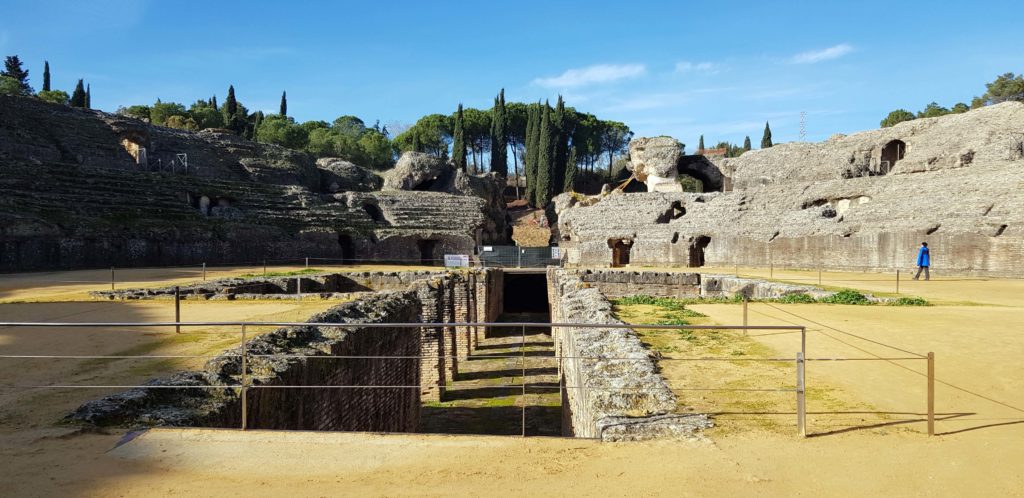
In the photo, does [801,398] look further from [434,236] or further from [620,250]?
[620,250]

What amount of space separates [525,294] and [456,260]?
166 inches

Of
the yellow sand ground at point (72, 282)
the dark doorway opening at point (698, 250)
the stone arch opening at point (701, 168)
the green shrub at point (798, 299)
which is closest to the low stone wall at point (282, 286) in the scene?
the yellow sand ground at point (72, 282)

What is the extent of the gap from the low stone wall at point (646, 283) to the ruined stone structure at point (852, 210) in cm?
864

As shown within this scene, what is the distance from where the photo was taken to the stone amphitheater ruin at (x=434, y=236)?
608 centimetres

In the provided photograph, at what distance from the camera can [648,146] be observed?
46156 mm

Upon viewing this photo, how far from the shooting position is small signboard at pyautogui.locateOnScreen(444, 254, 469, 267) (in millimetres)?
32062

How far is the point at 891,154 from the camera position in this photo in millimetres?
34281

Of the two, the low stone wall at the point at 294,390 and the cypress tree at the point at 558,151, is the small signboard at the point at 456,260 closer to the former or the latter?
the low stone wall at the point at 294,390

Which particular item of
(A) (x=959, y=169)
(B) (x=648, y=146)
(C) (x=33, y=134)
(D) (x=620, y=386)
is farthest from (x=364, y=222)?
(D) (x=620, y=386)

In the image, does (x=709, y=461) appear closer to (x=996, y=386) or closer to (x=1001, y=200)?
(x=996, y=386)

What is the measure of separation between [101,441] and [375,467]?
6.51 feet

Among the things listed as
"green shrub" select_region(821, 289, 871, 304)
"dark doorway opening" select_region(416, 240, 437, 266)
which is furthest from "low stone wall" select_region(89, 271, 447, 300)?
"dark doorway opening" select_region(416, 240, 437, 266)

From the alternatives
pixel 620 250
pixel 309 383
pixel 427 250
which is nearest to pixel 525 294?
pixel 620 250

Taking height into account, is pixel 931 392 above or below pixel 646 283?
above
